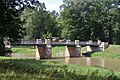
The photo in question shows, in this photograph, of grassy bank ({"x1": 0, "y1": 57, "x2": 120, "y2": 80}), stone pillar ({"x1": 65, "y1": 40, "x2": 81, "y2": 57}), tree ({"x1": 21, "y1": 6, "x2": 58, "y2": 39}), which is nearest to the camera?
grassy bank ({"x1": 0, "y1": 57, "x2": 120, "y2": 80})

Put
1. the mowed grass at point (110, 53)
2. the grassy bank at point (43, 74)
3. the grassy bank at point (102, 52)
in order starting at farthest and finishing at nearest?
the grassy bank at point (102, 52) → the mowed grass at point (110, 53) → the grassy bank at point (43, 74)

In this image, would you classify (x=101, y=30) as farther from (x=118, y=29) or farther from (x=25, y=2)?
(x=25, y=2)

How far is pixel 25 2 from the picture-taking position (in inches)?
797

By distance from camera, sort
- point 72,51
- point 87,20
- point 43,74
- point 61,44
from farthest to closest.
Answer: point 87,20 → point 72,51 → point 61,44 → point 43,74

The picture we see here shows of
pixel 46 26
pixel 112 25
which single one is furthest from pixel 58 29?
pixel 112 25

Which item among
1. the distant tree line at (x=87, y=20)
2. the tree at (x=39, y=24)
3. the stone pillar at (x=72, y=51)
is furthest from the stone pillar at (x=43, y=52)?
the tree at (x=39, y=24)

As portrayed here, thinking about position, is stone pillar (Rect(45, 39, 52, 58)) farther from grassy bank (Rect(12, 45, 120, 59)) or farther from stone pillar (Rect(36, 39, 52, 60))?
grassy bank (Rect(12, 45, 120, 59))

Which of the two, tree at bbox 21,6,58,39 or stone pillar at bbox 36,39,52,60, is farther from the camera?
tree at bbox 21,6,58,39

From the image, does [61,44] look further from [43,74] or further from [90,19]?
[43,74]

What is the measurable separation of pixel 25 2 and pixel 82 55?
47.8m

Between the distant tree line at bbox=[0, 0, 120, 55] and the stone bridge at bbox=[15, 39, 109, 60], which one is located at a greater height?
the distant tree line at bbox=[0, 0, 120, 55]

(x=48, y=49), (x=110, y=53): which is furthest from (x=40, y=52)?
(x=110, y=53)

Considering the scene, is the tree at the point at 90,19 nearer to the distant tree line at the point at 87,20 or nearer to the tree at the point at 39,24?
the distant tree line at the point at 87,20

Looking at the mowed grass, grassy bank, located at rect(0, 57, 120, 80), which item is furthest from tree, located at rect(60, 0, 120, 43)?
grassy bank, located at rect(0, 57, 120, 80)
